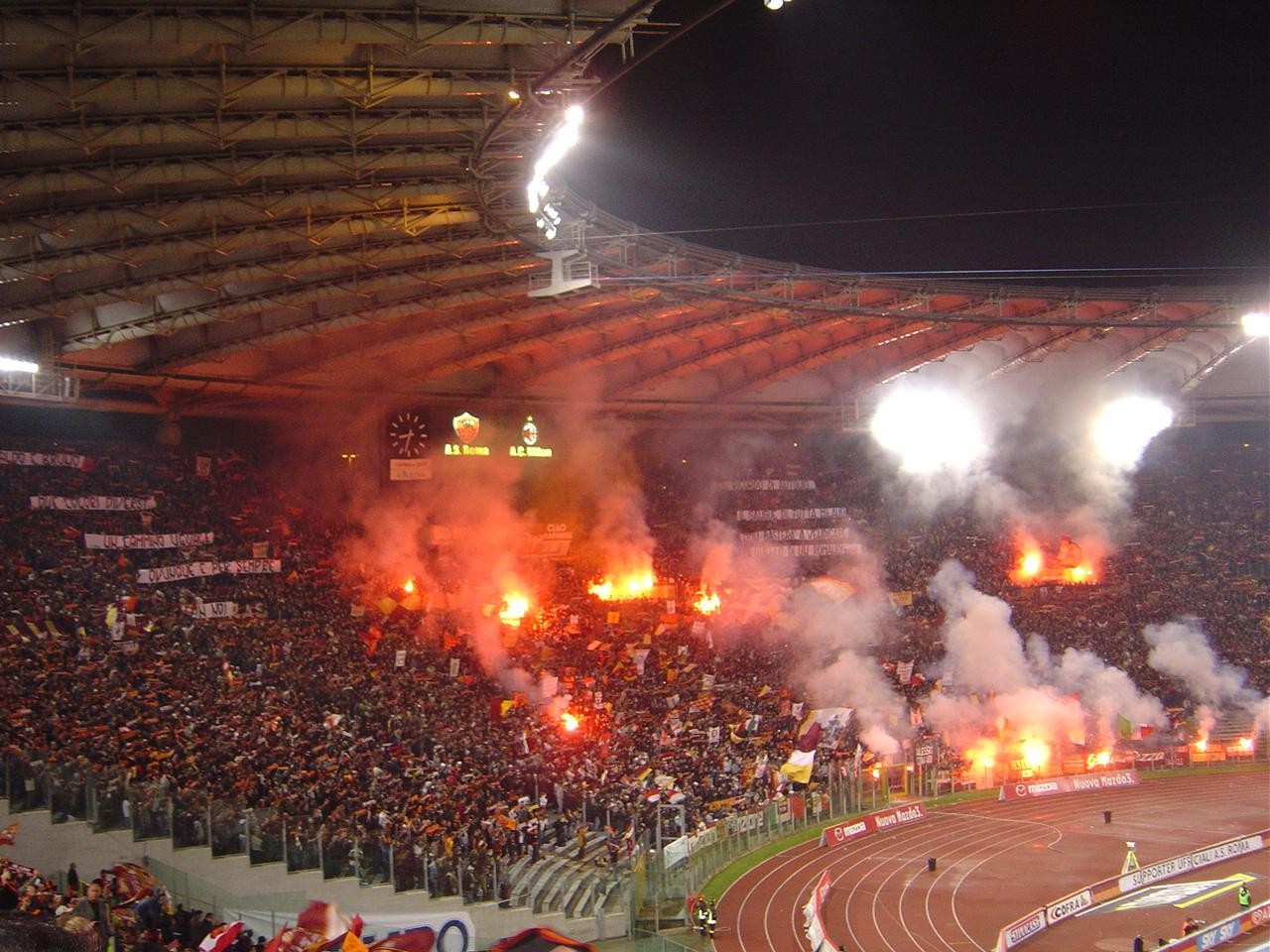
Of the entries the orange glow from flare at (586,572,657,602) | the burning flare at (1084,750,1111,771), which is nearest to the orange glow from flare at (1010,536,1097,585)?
the burning flare at (1084,750,1111,771)

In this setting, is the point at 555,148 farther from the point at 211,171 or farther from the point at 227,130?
the point at 211,171

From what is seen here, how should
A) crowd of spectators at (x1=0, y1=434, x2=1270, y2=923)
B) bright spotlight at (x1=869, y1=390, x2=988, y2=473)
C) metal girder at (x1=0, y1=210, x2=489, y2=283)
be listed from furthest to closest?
bright spotlight at (x1=869, y1=390, x2=988, y2=473) < metal girder at (x1=0, y1=210, x2=489, y2=283) < crowd of spectators at (x1=0, y1=434, x2=1270, y2=923)

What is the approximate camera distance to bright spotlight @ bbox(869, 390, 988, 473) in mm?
41688

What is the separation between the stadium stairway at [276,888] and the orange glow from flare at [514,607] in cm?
1520

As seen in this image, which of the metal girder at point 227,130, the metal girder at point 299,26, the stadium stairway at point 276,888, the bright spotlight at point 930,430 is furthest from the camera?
the bright spotlight at point 930,430

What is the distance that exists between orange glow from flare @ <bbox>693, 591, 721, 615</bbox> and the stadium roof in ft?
20.7

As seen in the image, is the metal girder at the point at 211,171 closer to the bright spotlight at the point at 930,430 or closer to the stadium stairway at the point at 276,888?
the stadium stairway at the point at 276,888

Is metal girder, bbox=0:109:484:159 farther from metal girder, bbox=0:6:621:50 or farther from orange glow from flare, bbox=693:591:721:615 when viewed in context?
orange glow from flare, bbox=693:591:721:615

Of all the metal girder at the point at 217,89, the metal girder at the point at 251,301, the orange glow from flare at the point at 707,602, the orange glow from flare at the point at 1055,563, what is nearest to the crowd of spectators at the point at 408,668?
the orange glow from flare at the point at 707,602

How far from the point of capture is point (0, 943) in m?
3.23

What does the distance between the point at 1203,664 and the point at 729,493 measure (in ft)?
53.1

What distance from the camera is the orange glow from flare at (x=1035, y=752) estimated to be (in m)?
34.8

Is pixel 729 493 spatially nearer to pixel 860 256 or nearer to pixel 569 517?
pixel 569 517

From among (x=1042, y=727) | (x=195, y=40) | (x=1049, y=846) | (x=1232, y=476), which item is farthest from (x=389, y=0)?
(x=1232, y=476)
